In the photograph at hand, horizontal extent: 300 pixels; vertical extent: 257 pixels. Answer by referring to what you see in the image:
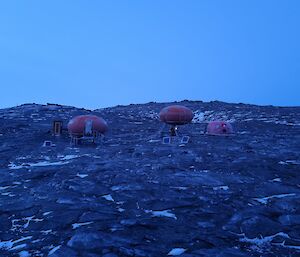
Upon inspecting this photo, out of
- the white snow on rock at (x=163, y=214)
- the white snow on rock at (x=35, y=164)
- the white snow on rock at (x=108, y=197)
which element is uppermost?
the white snow on rock at (x=35, y=164)

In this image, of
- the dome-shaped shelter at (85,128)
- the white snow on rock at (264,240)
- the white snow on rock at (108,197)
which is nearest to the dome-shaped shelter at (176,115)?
the dome-shaped shelter at (85,128)

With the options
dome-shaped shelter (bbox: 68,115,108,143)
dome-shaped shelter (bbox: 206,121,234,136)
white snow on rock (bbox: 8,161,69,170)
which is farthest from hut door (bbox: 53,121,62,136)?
dome-shaped shelter (bbox: 206,121,234,136)

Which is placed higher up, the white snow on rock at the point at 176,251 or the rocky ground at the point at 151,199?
the rocky ground at the point at 151,199

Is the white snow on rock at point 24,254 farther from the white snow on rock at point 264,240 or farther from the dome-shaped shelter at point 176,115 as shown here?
the dome-shaped shelter at point 176,115

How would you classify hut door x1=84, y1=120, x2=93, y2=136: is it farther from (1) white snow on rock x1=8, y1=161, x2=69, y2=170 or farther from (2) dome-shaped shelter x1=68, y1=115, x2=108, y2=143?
(1) white snow on rock x1=8, y1=161, x2=69, y2=170

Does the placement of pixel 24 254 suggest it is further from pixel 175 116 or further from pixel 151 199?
pixel 175 116

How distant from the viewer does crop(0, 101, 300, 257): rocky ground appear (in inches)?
277

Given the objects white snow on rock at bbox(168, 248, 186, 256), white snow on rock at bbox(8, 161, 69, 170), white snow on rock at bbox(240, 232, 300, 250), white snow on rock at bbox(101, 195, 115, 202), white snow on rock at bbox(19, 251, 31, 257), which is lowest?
white snow on rock at bbox(19, 251, 31, 257)

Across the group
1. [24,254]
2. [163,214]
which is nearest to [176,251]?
[163,214]

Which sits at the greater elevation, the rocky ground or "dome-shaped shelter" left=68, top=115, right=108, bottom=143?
"dome-shaped shelter" left=68, top=115, right=108, bottom=143

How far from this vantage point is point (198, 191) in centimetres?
1046

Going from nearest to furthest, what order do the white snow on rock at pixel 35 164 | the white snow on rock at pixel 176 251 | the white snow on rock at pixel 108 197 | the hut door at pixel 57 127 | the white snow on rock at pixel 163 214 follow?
the white snow on rock at pixel 176 251, the white snow on rock at pixel 163 214, the white snow on rock at pixel 108 197, the white snow on rock at pixel 35 164, the hut door at pixel 57 127

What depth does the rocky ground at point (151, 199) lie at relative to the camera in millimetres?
7023

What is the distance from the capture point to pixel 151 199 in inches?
383
